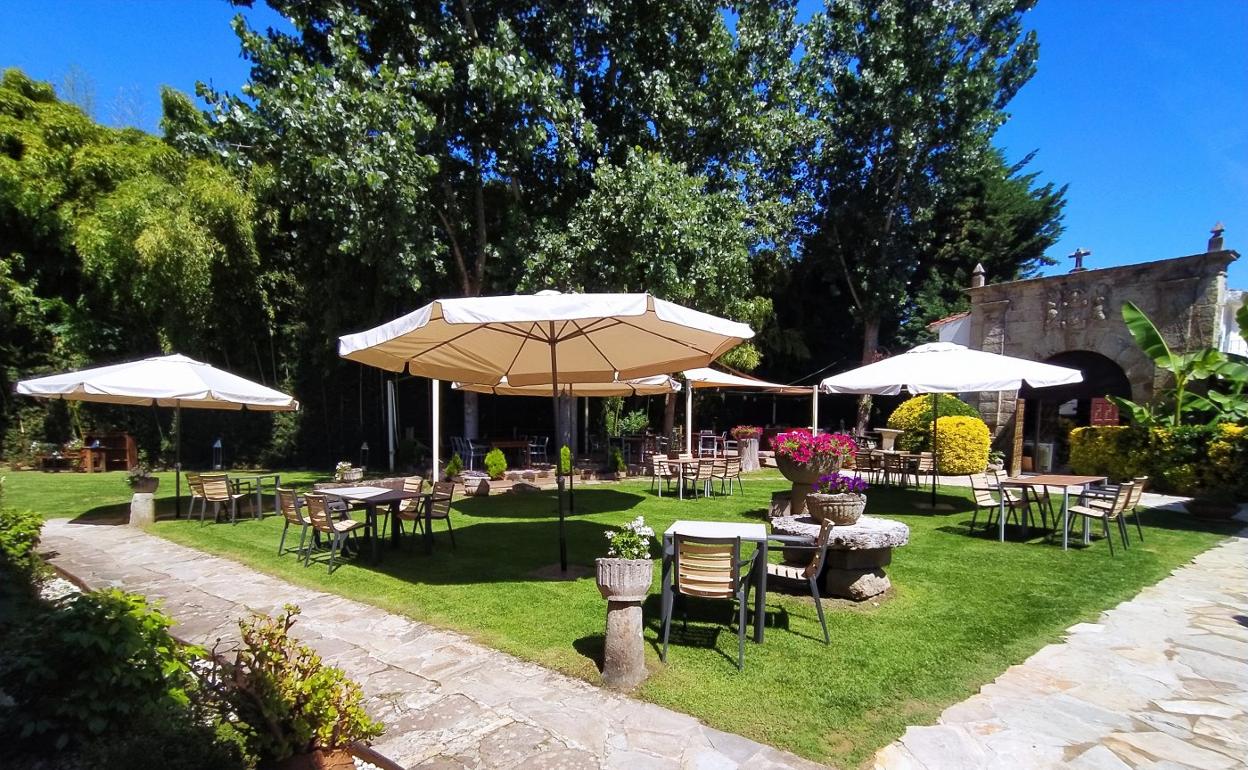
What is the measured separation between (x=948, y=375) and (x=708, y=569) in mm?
6278

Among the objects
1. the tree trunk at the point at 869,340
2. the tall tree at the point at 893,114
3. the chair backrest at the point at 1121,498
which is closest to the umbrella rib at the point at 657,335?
the chair backrest at the point at 1121,498

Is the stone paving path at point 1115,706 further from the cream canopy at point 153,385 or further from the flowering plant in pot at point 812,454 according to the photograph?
the cream canopy at point 153,385

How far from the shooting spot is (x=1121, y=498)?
779cm

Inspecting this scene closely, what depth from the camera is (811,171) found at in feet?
73.3

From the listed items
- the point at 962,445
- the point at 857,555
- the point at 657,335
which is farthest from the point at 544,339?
the point at 962,445

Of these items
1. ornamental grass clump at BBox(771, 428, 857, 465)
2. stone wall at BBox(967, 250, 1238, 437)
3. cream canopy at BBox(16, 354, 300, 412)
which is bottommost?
ornamental grass clump at BBox(771, 428, 857, 465)

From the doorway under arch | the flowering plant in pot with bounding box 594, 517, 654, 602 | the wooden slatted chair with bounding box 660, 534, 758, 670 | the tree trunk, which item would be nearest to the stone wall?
the doorway under arch

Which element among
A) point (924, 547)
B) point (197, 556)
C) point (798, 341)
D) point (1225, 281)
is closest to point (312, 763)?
point (197, 556)

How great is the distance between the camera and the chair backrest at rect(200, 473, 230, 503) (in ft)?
30.2

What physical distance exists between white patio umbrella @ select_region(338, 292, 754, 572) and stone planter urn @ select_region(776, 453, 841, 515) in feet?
5.86

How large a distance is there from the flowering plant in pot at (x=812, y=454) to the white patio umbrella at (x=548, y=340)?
1611 mm

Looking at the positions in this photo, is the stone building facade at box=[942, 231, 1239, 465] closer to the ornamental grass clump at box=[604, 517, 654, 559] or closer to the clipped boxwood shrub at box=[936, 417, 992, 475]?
the clipped boxwood shrub at box=[936, 417, 992, 475]

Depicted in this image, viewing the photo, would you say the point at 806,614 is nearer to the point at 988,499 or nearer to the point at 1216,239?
the point at 988,499

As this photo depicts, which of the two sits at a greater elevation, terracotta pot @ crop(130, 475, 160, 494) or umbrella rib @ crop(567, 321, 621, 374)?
umbrella rib @ crop(567, 321, 621, 374)
